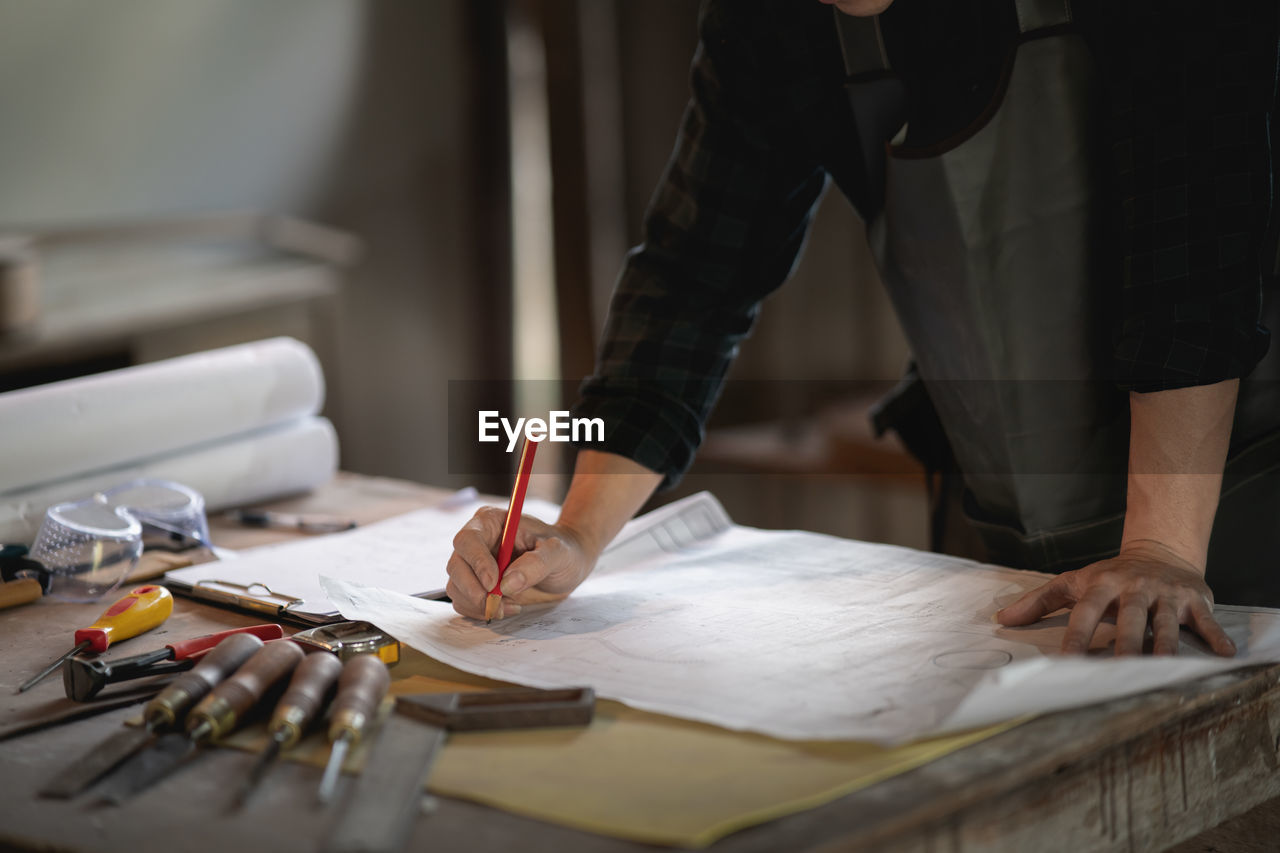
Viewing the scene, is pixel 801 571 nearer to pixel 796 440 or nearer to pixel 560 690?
pixel 560 690

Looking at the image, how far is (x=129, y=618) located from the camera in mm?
999

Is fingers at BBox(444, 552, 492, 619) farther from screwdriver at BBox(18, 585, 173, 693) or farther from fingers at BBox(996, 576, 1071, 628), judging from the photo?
fingers at BBox(996, 576, 1071, 628)

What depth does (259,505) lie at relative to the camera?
152 centimetres

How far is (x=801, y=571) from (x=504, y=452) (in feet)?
8.03

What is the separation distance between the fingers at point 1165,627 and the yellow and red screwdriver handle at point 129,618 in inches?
32.6

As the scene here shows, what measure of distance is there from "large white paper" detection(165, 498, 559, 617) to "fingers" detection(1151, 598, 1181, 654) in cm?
63

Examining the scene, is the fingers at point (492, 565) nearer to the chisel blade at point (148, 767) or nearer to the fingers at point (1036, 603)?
the chisel blade at point (148, 767)

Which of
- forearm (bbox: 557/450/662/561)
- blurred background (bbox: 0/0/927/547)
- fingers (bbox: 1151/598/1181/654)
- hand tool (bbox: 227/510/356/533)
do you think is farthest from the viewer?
blurred background (bbox: 0/0/927/547)

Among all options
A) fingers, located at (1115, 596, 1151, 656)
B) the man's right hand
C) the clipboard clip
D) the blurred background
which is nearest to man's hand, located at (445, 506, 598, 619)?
the man's right hand

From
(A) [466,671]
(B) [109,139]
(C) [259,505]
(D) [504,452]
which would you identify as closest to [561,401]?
(D) [504,452]

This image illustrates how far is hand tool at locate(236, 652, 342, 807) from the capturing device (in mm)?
715

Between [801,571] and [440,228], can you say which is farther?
[440,228]

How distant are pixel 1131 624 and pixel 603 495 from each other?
20.6 inches

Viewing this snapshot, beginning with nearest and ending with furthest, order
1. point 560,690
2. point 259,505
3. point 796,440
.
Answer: point 560,690
point 259,505
point 796,440
